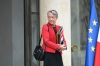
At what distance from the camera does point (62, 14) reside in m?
7.42

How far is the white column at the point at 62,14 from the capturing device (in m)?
7.39

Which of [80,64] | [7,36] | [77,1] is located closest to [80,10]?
[77,1]

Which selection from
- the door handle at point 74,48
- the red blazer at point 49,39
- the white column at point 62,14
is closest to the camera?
the red blazer at point 49,39

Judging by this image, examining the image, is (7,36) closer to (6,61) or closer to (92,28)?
(6,61)

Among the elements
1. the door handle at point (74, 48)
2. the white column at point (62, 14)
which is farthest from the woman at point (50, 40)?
the door handle at point (74, 48)

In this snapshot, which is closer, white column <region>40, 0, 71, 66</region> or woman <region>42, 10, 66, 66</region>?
woman <region>42, 10, 66, 66</region>

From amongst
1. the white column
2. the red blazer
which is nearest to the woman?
the red blazer

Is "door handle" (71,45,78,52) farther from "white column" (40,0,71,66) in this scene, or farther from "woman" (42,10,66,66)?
"woman" (42,10,66,66)

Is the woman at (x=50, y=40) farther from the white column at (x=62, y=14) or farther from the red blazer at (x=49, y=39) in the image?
the white column at (x=62, y=14)

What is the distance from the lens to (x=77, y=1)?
8.19 metres

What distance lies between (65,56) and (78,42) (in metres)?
0.88

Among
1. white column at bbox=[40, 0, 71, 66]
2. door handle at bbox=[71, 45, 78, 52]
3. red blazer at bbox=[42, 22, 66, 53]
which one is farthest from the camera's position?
door handle at bbox=[71, 45, 78, 52]

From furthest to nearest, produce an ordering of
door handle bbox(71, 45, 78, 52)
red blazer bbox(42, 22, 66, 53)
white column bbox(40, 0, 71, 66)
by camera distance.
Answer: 1. door handle bbox(71, 45, 78, 52)
2. white column bbox(40, 0, 71, 66)
3. red blazer bbox(42, 22, 66, 53)

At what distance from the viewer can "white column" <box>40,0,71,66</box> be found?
7.39m
